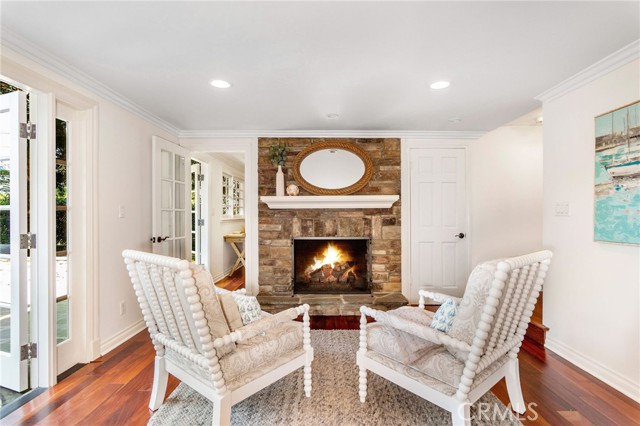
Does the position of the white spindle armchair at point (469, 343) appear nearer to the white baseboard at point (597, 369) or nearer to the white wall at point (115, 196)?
the white baseboard at point (597, 369)

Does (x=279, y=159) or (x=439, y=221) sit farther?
(x=439, y=221)

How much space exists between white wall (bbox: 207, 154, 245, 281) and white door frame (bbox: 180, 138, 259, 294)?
0.94 m

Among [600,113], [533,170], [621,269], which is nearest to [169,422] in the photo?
[621,269]

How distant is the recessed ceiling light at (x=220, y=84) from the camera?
2192mm

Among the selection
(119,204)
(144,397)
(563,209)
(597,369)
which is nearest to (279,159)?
(119,204)

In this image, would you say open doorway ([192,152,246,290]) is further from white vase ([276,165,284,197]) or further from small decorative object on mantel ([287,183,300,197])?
small decorative object on mantel ([287,183,300,197])

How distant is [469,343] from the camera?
50.1 inches

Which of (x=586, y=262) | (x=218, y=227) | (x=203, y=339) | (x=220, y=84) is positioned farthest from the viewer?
(x=218, y=227)

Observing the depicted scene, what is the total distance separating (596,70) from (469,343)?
212 centimetres

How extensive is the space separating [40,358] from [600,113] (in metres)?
4.15

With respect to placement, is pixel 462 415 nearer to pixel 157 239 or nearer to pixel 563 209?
pixel 563 209

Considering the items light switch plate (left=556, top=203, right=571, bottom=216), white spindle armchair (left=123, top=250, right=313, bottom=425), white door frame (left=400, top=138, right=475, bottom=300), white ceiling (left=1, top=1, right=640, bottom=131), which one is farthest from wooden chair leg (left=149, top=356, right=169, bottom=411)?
light switch plate (left=556, top=203, right=571, bottom=216)

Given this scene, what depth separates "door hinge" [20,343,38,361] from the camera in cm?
181

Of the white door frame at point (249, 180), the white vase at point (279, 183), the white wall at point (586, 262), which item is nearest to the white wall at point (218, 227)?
the white door frame at point (249, 180)
